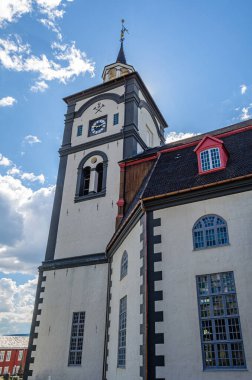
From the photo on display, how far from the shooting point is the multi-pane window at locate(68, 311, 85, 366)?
15.9 metres

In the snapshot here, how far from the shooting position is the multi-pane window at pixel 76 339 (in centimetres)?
1595

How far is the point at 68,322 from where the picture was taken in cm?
1684

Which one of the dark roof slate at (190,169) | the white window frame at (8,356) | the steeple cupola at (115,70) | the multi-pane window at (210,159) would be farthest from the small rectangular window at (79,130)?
the white window frame at (8,356)

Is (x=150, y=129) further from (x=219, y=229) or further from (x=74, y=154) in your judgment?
(x=219, y=229)

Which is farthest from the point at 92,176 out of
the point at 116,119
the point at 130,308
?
the point at 130,308

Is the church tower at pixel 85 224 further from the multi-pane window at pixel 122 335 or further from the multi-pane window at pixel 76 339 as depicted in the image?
the multi-pane window at pixel 122 335

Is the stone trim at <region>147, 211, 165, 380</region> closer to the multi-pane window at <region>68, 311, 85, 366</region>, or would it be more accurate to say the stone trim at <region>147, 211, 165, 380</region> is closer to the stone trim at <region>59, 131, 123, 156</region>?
the multi-pane window at <region>68, 311, 85, 366</region>

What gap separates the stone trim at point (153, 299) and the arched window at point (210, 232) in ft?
4.45

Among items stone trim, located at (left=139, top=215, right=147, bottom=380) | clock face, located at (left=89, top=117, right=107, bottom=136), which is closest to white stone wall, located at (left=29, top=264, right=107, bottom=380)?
stone trim, located at (left=139, top=215, right=147, bottom=380)

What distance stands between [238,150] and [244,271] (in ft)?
18.2

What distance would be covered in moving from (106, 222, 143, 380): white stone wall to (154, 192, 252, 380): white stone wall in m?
1.15

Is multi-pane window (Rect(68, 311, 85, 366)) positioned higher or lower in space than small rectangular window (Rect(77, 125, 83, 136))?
lower

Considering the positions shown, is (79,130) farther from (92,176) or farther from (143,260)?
(143,260)

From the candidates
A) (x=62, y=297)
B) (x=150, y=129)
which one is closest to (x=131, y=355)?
(x=62, y=297)
